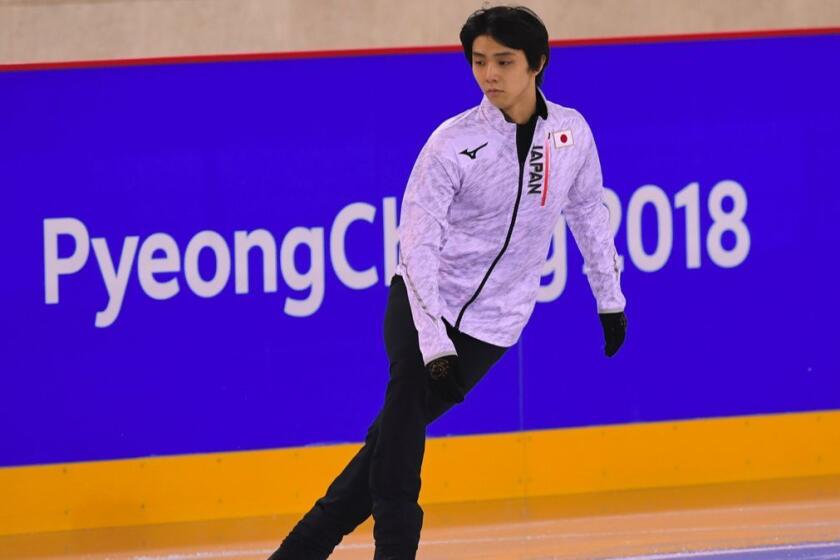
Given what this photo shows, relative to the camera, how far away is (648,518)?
18.0ft

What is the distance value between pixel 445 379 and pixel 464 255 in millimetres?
335

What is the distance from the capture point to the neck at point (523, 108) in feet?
12.0

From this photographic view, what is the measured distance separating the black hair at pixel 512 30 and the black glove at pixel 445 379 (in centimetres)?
74

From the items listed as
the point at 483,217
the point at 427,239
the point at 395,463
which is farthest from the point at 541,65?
the point at 395,463

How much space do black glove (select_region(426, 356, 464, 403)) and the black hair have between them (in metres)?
0.74

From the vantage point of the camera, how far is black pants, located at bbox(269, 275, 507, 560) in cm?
355

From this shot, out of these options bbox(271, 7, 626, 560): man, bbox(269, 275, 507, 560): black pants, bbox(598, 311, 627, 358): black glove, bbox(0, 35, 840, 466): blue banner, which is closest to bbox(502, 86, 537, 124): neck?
bbox(271, 7, 626, 560): man

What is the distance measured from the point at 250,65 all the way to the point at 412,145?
68 cm

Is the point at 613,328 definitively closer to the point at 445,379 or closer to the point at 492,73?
the point at 445,379

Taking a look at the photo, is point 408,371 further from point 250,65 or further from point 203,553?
point 250,65

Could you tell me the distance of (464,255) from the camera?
3652 millimetres

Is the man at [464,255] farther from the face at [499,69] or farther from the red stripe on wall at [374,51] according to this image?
the red stripe on wall at [374,51]

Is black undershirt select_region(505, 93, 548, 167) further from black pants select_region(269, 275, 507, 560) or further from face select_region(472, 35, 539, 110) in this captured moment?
black pants select_region(269, 275, 507, 560)

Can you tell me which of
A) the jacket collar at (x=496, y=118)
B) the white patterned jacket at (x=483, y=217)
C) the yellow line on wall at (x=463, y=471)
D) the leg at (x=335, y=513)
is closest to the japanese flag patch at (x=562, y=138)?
the white patterned jacket at (x=483, y=217)
